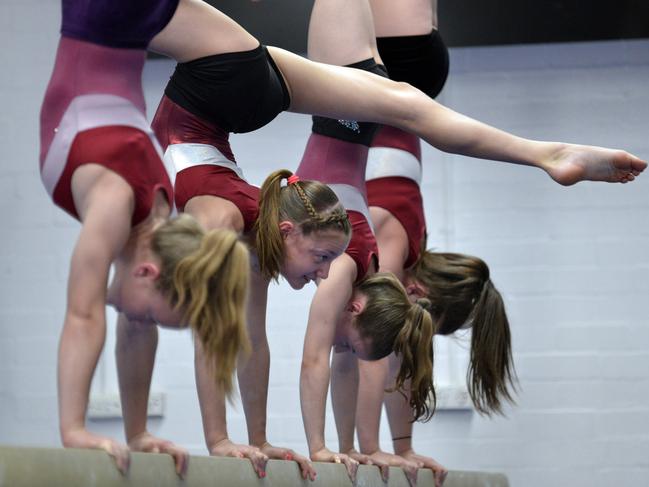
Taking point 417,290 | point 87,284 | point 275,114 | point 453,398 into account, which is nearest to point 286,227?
point 275,114

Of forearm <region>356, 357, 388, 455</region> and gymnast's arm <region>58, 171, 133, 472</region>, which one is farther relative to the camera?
forearm <region>356, 357, 388, 455</region>

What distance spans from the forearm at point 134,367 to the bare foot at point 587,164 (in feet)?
3.39

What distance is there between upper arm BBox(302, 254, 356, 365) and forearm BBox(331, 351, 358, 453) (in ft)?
0.95

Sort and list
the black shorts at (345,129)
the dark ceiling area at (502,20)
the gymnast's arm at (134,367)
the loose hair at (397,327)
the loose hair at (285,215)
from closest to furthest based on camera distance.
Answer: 1. the gymnast's arm at (134,367)
2. the loose hair at (285,215)
3. the loose hair at (397,327)
4. the black shorts at (345,129)
5. the dark ceiling area at (502,20)

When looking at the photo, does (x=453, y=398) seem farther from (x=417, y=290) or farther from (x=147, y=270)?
(x=147, y=270)

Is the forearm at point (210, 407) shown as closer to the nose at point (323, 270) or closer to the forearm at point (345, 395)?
the nose at point (323, 270)

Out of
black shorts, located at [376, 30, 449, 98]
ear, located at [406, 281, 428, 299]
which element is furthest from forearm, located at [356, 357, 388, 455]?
black shorts, located at [376, 30, 449, 98]

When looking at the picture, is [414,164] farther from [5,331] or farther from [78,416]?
[5,331]

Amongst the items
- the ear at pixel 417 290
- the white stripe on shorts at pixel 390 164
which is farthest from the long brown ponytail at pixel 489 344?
the white stripe on shorts at pixel 390 164

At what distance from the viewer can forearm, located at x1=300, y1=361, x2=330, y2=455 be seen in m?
2.74

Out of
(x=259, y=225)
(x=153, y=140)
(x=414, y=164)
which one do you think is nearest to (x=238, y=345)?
(x=153, y=140)

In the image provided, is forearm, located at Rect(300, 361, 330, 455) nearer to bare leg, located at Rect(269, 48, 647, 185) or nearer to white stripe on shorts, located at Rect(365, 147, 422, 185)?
bare leg, located at Rect(269, 48, 647, 185)

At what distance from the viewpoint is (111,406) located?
4797 millimetres

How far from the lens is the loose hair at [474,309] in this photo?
3357mm
